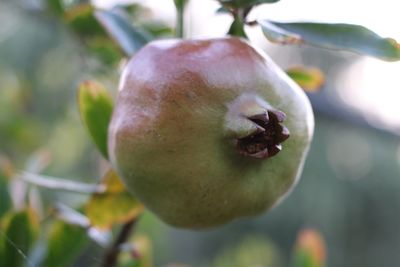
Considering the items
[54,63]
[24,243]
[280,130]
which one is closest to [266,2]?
[280,130]

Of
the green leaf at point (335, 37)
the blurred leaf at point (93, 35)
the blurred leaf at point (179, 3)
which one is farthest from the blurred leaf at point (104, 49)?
the green leaf at point (335, 37)

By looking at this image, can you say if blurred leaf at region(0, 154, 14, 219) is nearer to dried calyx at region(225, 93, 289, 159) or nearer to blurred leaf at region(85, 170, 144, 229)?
blurred leaf at region(85, 170, 144, 229)

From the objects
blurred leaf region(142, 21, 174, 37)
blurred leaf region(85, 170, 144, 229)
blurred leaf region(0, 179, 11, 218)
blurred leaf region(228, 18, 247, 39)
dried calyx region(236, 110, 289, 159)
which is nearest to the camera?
dried calyx region(236, 110, 289, 159)

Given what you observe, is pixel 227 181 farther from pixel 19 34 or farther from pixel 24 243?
pixel 19 34

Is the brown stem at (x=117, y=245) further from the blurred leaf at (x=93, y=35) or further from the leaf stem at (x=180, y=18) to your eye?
the blurred leaf at (x=93, y=35)

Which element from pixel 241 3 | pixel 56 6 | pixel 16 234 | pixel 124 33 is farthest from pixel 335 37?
pixel 56 6

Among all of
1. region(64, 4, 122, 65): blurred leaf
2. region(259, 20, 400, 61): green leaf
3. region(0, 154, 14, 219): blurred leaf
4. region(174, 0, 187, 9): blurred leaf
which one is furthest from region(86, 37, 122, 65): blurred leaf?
region(259, 20, 400, 61): green leaf
